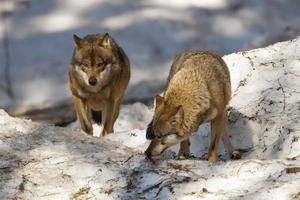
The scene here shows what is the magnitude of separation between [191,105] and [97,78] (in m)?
2.30

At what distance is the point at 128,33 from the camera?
533 inches

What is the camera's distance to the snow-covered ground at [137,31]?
12602 mm

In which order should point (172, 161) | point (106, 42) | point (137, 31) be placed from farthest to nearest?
1. point (137, 31)
2. point (106, 42)
3. point (172, 161)

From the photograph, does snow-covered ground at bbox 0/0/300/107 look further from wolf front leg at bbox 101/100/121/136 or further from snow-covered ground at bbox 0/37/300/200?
snow-covered ground at bbox 0/37/300/200

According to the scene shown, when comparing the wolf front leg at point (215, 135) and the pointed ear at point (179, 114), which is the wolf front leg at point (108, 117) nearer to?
the wolf front leg at point (215, 135)

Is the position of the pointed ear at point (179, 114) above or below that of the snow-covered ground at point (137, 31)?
below

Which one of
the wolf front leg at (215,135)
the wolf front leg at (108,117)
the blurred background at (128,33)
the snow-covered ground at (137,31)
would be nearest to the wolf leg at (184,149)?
the wolf front leg at (215,135)

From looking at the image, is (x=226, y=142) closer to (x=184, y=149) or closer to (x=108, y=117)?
(x=184, y=149)

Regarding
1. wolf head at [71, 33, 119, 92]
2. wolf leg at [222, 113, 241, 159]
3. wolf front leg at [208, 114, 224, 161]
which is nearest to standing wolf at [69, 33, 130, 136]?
wolf head at [71, 33, 119, 92]

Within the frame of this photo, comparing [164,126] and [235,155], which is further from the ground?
[164,126]

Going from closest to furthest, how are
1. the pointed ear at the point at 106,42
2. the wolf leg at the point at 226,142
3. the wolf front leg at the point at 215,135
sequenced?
the wolf front leg at the point at 215,135
the wolf leg at the point at 226,142
the pointed ear at the point at 106,42

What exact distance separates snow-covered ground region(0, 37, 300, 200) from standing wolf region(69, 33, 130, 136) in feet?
2.80

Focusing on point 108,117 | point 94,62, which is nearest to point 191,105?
point 94,62

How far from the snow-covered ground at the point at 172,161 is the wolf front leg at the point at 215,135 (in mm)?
340
